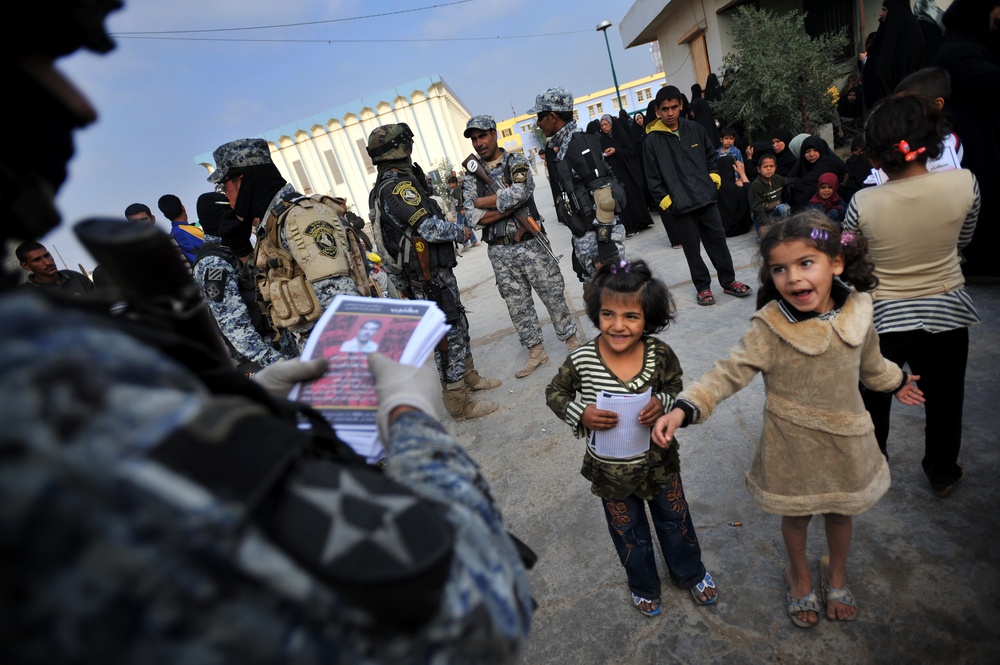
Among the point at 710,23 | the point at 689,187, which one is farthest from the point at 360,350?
the point at 710,23

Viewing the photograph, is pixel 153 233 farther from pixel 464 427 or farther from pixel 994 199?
pixel 994 199

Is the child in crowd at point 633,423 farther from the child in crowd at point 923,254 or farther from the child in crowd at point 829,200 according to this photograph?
the child in crowd at point 829,200

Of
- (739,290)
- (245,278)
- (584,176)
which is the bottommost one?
(739,290)

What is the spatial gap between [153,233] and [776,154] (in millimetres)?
7282

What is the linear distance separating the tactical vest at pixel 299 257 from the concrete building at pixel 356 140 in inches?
1373

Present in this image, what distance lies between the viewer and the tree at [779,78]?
827 cm

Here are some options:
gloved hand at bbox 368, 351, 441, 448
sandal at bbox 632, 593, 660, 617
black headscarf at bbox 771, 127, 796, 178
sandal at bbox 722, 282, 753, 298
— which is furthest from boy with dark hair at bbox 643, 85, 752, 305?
gloved hand at bbox 368, 351, 441, 448

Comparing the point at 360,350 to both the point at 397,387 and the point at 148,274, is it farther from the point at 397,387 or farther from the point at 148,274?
the point at 148,274

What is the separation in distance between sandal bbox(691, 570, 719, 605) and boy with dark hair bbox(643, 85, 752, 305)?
313 centimetres

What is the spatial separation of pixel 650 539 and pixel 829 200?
4480mm

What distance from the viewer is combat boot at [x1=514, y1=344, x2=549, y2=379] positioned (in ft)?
14.2

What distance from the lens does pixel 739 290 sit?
184 inches

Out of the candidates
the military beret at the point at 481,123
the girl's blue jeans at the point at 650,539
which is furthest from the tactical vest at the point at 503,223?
the girl's blue jeans at the point at 650,539

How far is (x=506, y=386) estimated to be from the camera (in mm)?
4305
